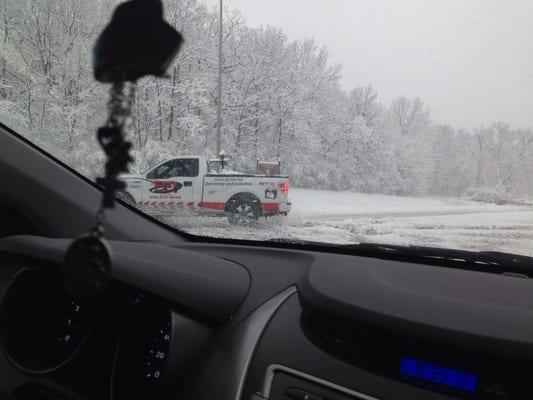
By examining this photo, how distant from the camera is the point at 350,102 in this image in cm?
288

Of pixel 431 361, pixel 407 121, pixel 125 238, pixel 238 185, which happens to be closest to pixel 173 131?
pixel 238 185

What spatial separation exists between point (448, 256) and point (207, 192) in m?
1.71

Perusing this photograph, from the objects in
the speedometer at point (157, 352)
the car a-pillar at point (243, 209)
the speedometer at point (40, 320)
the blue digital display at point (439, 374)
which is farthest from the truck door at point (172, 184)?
the blue digital display at point (439, 374)

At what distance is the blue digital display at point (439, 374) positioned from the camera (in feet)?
4.95

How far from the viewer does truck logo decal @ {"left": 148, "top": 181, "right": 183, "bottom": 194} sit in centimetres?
292

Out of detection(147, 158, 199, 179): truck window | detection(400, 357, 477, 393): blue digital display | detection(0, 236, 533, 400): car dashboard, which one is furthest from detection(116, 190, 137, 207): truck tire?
detection(400, 357, 477, 393): blue digital display

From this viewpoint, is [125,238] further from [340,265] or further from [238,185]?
[340,265]

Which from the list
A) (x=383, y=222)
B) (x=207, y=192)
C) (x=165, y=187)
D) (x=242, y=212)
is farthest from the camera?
(x=242, y=212)

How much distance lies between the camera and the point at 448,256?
2.43 metres

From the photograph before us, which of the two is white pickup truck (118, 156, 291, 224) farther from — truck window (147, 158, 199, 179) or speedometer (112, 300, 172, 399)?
speedometer (112, 300, 172, 399)

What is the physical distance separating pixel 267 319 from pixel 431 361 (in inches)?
32.5

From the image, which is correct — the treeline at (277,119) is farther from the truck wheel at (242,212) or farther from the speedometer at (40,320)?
the speedometer at (40,320)

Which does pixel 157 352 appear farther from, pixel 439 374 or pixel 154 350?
pixel 439 374

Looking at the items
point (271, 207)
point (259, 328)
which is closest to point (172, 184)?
point (271, 207)
